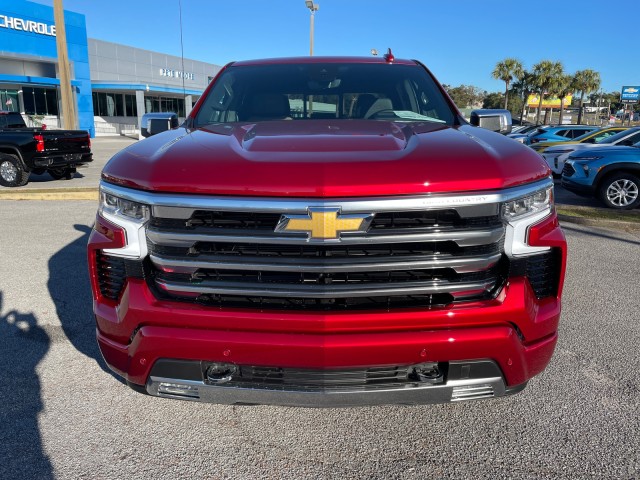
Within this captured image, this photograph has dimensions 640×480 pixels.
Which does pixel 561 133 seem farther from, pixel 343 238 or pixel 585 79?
pixel 585 79

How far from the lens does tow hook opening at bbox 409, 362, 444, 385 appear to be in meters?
2.07

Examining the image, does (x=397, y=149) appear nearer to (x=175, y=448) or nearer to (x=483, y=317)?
(x=483, y=317)

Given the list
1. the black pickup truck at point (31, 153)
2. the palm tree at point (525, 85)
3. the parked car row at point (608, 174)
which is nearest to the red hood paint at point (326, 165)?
the parked car row at point (608, 174)

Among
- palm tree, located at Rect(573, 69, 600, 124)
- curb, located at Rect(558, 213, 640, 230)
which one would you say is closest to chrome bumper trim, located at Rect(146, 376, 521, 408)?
curb, located at Rect(558, 213, 640, 230)

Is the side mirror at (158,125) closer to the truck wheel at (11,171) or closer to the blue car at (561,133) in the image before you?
the truck wheel at (11,171)

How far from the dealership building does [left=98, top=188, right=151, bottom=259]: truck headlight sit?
27759 millimetres

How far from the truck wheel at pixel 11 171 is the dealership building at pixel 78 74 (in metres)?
16.6

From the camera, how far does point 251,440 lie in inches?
98.9

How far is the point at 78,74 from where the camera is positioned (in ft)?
116

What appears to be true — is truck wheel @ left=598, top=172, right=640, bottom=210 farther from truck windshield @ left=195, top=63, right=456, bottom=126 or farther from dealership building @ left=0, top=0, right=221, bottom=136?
dealership building @ left=0, top=0, right=221, bottom=136

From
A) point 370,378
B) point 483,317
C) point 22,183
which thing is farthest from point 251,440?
point 22,183

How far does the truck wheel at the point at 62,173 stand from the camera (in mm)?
13037

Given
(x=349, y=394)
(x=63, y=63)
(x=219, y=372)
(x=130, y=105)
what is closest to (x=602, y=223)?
(x=349, y=394)

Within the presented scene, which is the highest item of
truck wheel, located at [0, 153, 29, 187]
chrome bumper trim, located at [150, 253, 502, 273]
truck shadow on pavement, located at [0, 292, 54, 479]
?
chrome bumper trim, located at [150, 253, 502, 273]
